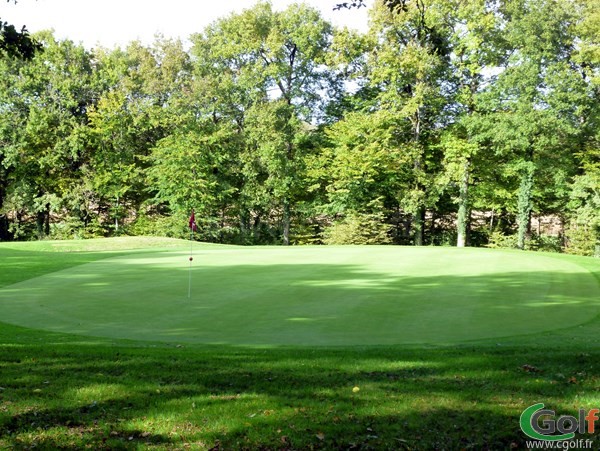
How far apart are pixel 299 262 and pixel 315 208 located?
2299 cm

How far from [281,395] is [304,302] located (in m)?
5.12

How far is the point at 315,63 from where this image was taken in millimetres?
40781

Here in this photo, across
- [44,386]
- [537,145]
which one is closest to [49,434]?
[44,386]

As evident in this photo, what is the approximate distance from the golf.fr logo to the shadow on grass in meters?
0.12

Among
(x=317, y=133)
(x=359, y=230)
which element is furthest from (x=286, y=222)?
(x=359, y=230)

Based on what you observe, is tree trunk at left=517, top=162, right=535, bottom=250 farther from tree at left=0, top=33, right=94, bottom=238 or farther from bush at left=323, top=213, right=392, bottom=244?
tree at left=0, top=33, right=94, bottom=238

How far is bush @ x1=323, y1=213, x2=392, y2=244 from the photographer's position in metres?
35.0

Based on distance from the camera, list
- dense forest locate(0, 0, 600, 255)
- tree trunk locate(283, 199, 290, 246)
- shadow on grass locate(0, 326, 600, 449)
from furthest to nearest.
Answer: tree trunk locate(283, 199, 290, 246) → dense forest locate(0, 0, 600, 255) → shadow on grass locate(0, 326, 600, 449)

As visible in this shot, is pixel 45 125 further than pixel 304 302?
Yes

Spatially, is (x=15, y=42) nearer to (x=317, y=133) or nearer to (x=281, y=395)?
(x=281, y=395)

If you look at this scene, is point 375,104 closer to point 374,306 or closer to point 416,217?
point 416,217

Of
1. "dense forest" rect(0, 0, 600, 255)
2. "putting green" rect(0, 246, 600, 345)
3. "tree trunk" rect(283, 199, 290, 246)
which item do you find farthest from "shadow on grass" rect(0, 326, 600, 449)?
"tree trunk" rect(283, 199, 290, 246)

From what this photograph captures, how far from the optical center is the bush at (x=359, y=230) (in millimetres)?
35031

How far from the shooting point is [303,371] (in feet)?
19.1
